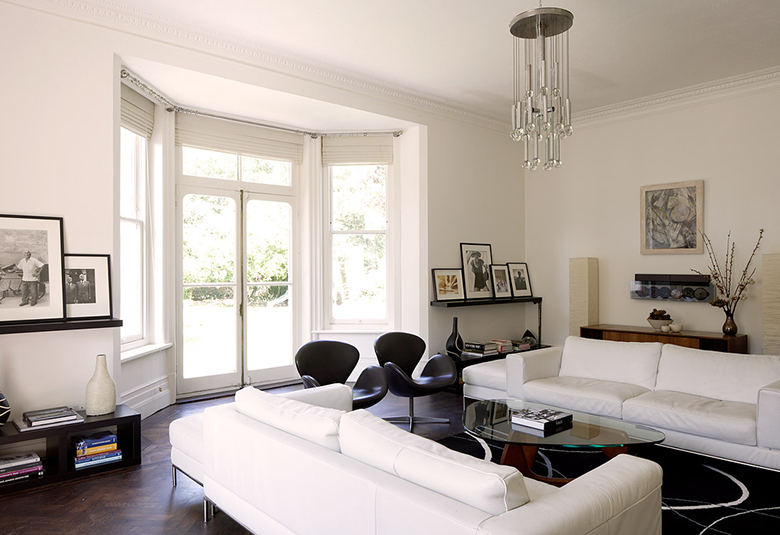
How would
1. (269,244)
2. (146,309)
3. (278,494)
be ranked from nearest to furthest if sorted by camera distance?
(278,494)
(146,309)
(269,244)

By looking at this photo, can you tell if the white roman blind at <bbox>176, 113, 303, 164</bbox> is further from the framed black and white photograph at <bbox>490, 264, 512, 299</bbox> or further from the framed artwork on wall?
the framed artwork on wall

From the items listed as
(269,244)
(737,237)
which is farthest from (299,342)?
(737,237)

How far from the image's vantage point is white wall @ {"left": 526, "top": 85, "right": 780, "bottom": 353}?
5.66 meters

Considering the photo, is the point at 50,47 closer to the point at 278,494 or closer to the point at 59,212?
the point at 59,212

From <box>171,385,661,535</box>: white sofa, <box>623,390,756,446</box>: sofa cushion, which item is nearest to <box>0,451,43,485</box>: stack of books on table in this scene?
<box>171,385,661,535</box>: white sofa

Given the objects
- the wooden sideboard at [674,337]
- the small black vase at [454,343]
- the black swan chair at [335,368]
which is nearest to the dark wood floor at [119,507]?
the black swan chair at [335,368]

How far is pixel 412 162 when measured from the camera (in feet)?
21.3

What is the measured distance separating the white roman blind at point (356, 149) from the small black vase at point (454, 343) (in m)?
2.15

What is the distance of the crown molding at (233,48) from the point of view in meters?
4.00

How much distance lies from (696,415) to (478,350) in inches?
112

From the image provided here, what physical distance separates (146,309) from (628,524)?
4.76 m

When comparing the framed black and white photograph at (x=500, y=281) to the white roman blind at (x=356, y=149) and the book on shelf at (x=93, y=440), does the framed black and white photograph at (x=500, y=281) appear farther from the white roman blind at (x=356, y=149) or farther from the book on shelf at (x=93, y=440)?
the book on shelf at (x=93, y=440)

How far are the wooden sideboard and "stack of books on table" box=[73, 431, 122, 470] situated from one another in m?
5.02

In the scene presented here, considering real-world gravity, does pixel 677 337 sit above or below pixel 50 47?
below
